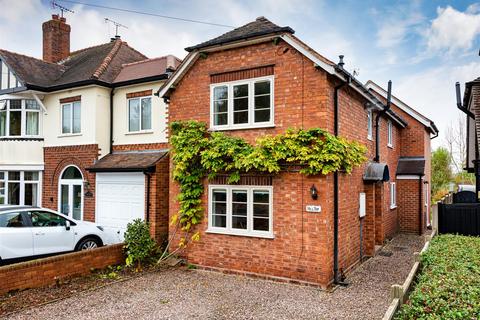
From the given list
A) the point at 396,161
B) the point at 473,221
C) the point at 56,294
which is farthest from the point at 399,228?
the point at 56,294

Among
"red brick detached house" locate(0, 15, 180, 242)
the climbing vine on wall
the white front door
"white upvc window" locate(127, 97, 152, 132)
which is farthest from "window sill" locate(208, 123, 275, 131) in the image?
the white front door

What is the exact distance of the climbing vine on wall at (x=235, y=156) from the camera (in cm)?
844

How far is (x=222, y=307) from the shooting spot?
739 centimetres

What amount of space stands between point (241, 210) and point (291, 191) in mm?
1555

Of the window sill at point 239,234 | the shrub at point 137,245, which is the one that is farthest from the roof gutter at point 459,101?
the shrub at point 137,245

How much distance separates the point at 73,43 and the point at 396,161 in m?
18.1

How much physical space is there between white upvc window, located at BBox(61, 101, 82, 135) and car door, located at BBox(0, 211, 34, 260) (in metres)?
5.46

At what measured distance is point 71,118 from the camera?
14.6 metres

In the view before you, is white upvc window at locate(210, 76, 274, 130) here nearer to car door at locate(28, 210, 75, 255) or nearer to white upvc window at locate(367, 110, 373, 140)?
white upvc window at locate(367, 110, 373, 140)

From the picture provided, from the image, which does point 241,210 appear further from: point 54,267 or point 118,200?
point 118,200

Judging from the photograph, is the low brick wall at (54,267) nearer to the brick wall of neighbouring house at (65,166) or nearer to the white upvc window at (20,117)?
the brick wall of neighbouring house at (65,166)

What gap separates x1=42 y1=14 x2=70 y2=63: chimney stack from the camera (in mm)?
18828

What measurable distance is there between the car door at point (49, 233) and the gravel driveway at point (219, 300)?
2566mm

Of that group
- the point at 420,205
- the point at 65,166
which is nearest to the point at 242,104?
the point at 65,166
